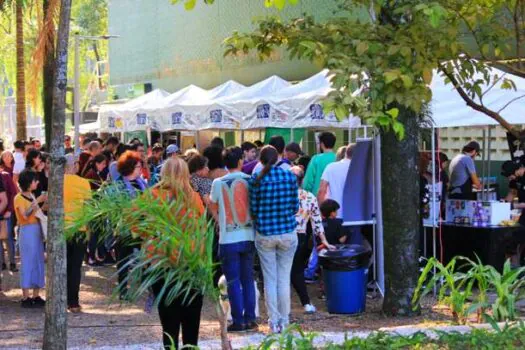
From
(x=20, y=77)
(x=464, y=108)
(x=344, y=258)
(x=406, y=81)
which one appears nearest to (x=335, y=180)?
(x=344, y=258)

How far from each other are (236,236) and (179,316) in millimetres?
2558

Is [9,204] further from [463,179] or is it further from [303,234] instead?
[463,179]

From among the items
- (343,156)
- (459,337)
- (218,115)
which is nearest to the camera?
(459,337)

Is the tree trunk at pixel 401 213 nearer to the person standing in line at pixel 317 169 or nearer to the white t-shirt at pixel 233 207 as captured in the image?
the white t-shirt at pixel 233 207

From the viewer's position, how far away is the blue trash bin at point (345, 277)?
10.8 meters

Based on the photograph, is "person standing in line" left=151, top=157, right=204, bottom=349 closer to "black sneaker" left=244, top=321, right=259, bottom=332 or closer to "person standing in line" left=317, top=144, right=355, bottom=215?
"black sneaker" left=244, top=321, right=259, bottom=332

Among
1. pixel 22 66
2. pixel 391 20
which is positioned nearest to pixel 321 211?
pixel 391 20

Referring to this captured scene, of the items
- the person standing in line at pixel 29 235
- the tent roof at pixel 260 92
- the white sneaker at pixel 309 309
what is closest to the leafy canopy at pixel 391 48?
the white sneaker at pixel 309 309

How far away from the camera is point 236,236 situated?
9.62m

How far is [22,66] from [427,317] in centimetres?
2277

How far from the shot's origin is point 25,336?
9773 mm

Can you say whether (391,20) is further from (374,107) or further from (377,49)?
(374,107)

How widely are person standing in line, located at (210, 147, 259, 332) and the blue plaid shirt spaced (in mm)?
156

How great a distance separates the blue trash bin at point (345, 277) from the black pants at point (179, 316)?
386 cm
